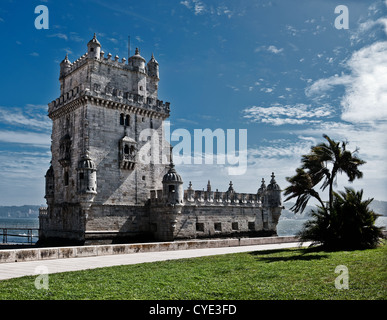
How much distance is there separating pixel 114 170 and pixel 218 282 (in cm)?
1994

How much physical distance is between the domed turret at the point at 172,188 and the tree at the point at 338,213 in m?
9.24

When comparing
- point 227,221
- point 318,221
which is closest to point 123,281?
point 318,221

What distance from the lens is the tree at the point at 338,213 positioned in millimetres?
19453

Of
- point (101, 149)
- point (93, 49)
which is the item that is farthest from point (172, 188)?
point (93, 49)

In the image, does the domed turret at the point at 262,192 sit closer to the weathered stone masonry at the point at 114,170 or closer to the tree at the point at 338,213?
the weathered stone masonry at the point at 114,170

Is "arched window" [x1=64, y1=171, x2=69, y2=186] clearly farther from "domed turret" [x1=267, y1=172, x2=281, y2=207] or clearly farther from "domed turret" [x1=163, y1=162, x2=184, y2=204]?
"domed turret" [x1=267, y1=172, x2=281, y2=207]

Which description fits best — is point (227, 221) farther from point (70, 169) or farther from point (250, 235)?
point (70, 169)

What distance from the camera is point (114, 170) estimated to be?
2961 centimetres

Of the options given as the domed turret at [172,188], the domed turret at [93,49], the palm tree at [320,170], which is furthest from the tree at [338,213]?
the domed turret at [93,49]

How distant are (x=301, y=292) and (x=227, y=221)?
984 inches

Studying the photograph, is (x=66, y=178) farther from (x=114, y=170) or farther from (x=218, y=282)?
(x=218, y=282)
